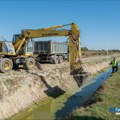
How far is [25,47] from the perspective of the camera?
24.7 m

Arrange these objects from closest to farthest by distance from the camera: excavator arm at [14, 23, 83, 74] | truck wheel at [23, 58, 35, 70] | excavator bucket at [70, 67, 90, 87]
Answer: excavator bucket at [70, 67, 90, 87] → excavator arm at [14, 23, 83, 74] → truck wheel at [23, 58, 35, 70]

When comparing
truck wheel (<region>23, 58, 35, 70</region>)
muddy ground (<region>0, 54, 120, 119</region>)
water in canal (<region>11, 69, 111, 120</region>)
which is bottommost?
water in canal (<region>11, 69, 111, 120</region>)

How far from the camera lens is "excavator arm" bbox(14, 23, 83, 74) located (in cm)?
2062

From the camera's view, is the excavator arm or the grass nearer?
→ the grass

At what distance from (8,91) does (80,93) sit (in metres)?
7.75

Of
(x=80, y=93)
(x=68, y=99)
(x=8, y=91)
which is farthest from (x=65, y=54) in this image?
(x=8, y=91)

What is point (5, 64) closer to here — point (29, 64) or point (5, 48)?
point (5, 48)

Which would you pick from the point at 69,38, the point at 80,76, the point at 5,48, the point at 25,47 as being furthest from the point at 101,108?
the point at 25,47

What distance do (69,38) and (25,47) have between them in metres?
5.43

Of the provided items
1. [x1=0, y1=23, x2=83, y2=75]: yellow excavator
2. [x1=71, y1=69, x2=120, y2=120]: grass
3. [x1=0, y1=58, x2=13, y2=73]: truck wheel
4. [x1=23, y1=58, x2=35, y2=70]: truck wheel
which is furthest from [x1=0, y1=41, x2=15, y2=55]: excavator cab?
[x1=71, y1=69, x2=120, y2=120]: grass

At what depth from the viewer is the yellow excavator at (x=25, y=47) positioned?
A: 67.9ft

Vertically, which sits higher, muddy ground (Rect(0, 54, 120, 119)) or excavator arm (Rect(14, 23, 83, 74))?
excavator arm (Rect(14, 23, 83, 74))

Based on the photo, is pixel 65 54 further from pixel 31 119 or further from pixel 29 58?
pixel 31 119

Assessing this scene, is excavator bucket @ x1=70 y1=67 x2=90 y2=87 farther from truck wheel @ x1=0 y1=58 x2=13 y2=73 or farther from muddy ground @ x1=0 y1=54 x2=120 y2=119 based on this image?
truck wheel @ x1=0 y1=58 x2=13 y2=73
